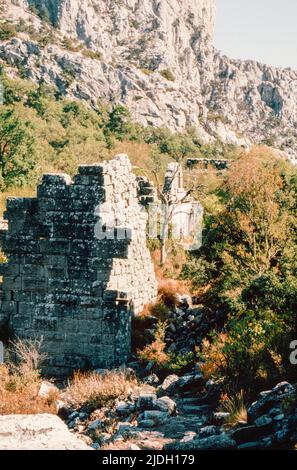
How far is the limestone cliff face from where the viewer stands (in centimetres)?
8988

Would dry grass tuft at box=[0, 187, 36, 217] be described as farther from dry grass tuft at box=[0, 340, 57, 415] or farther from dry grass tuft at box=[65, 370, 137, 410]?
dry grass tuft at box=[65, 370, 137, 410]

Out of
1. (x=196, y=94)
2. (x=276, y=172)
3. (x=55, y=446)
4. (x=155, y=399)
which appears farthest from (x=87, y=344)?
(x=196, y=94)

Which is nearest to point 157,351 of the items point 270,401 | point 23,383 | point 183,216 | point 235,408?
point 23,383

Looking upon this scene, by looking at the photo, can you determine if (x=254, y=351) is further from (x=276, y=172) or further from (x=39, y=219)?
(x=276, y=172)

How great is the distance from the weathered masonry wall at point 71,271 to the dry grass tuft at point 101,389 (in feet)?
2.60

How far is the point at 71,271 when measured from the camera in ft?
29.0

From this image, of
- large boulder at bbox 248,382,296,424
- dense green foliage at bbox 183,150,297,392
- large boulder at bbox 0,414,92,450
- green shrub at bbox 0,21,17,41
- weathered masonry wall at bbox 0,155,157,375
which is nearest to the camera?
large boulder at bbox 0,414,92,450

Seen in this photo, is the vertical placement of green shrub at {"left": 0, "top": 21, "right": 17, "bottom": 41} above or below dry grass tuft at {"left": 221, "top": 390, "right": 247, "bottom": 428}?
above

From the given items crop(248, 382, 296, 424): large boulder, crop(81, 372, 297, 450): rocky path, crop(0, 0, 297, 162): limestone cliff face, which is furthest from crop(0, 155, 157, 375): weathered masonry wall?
crop(0, 0, 297, 162): limestone cliff face

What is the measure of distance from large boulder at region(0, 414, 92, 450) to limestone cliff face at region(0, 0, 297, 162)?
263 feet

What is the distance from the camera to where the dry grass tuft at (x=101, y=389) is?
724 cm

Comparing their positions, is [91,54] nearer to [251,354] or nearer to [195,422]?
[251,354]

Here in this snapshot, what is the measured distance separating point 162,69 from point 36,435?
115 m

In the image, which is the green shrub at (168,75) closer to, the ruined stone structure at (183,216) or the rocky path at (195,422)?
the ruined stone structure at (183,216)
